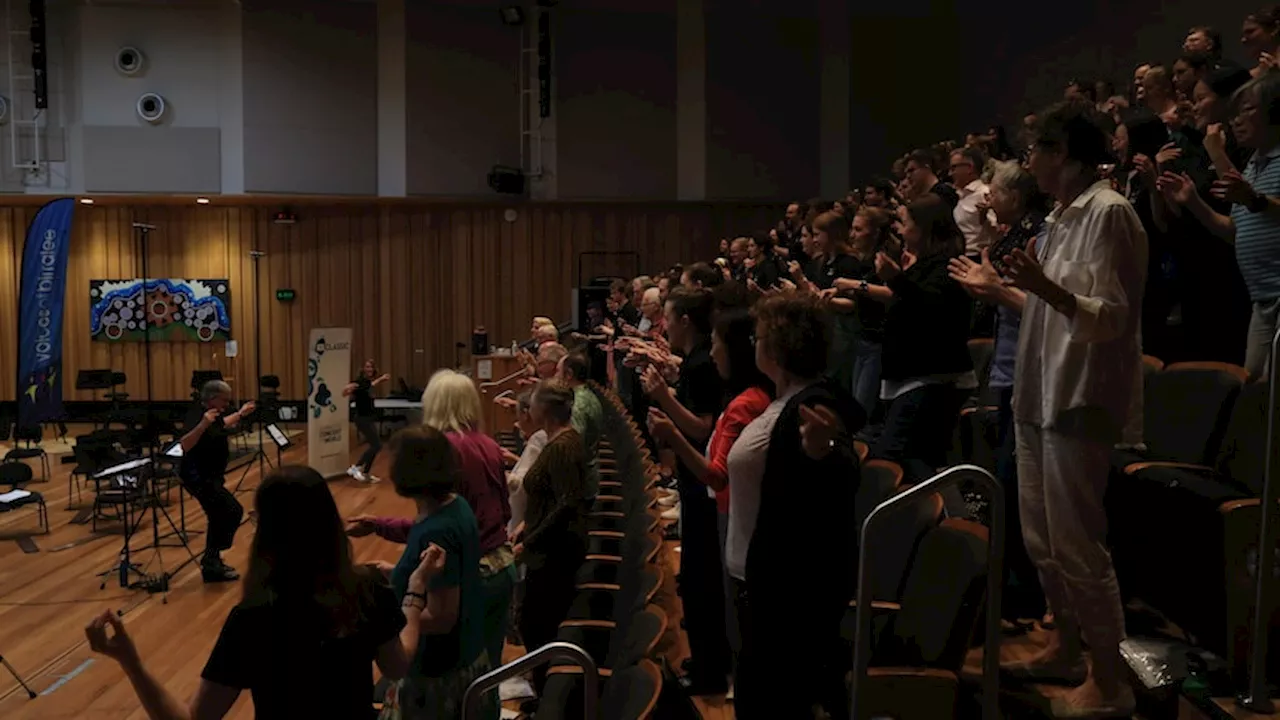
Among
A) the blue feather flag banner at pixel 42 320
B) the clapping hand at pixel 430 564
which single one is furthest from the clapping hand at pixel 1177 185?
the blue feather flag banner at pixel 42 320

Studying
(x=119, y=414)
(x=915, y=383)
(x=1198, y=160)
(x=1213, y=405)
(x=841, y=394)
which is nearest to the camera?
(x=841, y=394)

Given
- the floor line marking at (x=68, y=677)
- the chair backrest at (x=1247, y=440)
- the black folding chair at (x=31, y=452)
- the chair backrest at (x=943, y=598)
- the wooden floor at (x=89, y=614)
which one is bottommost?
the floor line marking at (x=68, y=677)

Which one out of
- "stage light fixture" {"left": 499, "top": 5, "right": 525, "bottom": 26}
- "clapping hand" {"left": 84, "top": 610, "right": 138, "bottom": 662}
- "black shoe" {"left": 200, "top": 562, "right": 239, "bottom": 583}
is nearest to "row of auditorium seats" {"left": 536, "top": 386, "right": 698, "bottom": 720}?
"clapping hand" {"left": 84, "top": 610, "right": 138, "bottom": 662}

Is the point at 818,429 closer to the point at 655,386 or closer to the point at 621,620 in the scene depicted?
the point at 655,386

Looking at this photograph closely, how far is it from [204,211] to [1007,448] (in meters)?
13.5

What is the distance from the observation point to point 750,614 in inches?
98.2

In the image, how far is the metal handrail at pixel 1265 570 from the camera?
225cm

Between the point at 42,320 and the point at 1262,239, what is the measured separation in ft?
23.3

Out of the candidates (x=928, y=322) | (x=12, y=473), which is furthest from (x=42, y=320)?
(x=928, y=322)

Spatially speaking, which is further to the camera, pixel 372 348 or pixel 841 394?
pixel 372 348

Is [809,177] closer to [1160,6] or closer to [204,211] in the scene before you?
[1160,6]

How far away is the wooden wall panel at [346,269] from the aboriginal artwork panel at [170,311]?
0.43ft

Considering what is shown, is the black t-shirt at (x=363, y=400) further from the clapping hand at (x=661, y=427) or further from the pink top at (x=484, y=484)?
the clapping hand at (x=661, y=427)

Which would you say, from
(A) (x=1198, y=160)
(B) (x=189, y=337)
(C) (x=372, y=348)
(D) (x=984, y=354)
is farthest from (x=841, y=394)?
(B) (x=189, y=337)
